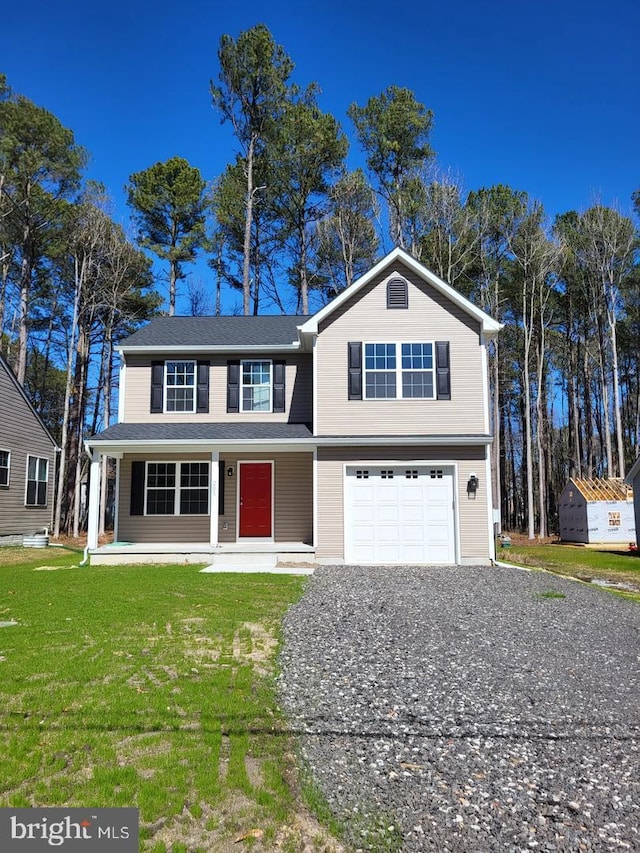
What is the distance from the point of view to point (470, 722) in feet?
14.0

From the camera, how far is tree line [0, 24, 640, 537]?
26047mm

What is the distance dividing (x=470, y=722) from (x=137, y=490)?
1291 centimetres

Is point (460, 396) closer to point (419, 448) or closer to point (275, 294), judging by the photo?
point (419, 448)

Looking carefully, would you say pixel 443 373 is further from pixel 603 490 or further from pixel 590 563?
pixel 603 490

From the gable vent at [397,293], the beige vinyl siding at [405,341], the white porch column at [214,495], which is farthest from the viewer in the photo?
the gable vent at [397,293]

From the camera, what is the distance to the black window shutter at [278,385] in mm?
15961

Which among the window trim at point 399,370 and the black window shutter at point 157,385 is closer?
the window trim at point 399,370

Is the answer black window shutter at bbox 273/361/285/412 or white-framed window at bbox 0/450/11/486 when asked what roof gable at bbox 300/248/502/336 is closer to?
black window shutter at bbox 273/361/285/412

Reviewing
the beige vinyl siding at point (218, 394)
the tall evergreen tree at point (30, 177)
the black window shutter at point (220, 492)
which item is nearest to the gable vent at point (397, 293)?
the beige vinyl siding at point (218, 394)

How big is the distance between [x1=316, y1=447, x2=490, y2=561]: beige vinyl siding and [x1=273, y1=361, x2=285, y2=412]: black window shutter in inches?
104

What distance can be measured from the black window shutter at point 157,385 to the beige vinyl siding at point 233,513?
4.75 ft

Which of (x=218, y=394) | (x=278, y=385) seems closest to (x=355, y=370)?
(x=278, y=385)

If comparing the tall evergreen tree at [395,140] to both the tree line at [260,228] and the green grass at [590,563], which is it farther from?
the green grass at [590,563]

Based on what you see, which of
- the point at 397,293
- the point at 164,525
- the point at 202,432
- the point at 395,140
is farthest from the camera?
the point at 395,140
